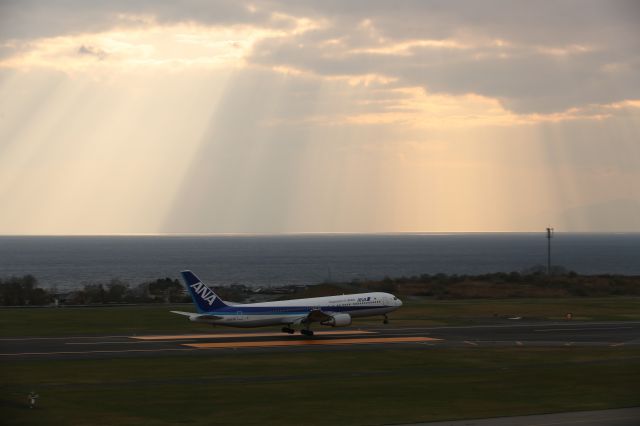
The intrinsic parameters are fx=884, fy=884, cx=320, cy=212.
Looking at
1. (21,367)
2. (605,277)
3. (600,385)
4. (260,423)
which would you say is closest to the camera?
(260,423)

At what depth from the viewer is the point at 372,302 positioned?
6738 centimetres

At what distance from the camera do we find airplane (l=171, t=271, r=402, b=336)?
59.6 metres

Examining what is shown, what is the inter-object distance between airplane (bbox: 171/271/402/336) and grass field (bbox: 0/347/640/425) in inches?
323

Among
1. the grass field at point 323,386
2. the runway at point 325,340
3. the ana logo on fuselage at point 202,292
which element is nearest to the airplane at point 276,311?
the ana logo on fuselage at point 202,292

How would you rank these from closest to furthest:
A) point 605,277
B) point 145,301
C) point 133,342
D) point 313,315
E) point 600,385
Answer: point 600,385 → point 133,342 → point 313,315 → point 145,301 → point 605,277

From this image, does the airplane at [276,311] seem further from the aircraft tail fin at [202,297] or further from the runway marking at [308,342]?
the runway marking at [308,342]

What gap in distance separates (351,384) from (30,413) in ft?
47.6

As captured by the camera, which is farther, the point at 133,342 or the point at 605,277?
the point at 605,277

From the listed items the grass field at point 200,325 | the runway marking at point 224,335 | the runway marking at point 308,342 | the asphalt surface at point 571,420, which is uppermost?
the grass field at point 200,325

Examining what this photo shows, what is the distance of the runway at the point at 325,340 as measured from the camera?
2077 inches

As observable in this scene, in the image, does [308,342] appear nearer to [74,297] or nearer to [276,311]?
[276,311]

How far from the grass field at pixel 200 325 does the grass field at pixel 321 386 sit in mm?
17977

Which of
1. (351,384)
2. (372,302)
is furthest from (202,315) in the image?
(351,384)

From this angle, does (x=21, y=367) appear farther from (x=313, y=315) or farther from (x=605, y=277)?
(x=605, y=277)
